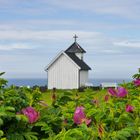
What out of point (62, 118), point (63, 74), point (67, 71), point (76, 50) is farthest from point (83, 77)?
point (62, 118)

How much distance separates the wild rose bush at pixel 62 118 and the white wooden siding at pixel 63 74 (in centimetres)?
5921

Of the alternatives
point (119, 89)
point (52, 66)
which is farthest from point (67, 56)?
point (119, 89)

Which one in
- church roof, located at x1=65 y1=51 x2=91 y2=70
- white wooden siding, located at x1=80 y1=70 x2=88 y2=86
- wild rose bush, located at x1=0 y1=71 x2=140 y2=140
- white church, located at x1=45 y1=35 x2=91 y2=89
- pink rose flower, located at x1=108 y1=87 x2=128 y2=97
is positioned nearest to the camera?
wild rose bush, located at x1=0 y1=71 x2=140 y2=140

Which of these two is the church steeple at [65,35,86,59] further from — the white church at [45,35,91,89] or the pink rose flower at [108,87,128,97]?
the pink rose flower at [108,87,128,97]

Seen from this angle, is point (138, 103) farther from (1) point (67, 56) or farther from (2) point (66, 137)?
(1) point (67, 56)

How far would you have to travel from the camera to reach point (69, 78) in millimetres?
64625

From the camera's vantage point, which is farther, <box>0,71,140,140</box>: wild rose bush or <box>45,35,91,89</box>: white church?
<box>45,35,91,89</box>: white church

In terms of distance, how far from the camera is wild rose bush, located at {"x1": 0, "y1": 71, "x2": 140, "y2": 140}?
3227mm

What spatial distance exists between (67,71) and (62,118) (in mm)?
60382

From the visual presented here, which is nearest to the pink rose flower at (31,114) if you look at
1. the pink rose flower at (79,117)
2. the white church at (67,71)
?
the pink rose flower at (79,117)

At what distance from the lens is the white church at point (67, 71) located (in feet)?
210

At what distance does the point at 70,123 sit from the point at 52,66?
61694 mm

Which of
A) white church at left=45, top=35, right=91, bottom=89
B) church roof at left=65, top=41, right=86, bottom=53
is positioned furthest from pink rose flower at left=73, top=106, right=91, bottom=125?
church roof at left=65, top=41, right=86, bottom=53

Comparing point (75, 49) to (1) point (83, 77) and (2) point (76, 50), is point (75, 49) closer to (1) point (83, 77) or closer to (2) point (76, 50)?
(2) point (76, 50)
